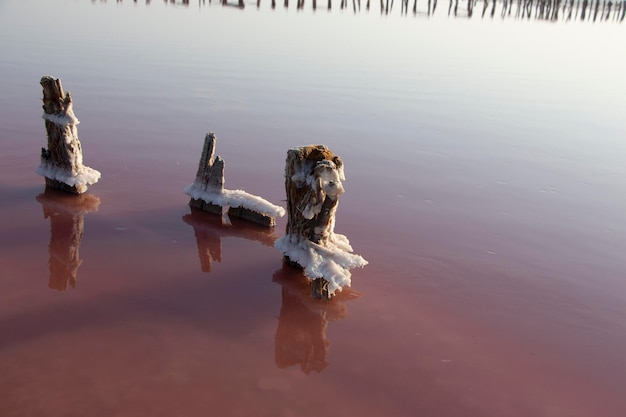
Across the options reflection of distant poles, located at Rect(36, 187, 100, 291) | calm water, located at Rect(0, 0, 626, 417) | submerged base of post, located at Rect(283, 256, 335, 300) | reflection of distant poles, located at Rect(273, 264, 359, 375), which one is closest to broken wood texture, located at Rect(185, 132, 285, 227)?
calm water, located at Rect(0, 0, 626, 417)

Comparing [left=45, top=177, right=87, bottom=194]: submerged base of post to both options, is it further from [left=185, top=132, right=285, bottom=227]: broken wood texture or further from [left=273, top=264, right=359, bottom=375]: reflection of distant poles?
[left=273, top=264, right=359, bottom=375]: reflection of distant poles

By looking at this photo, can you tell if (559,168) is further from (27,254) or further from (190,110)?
(27,254)

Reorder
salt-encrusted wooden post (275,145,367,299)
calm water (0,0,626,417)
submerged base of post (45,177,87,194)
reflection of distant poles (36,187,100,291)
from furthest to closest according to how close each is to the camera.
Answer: submerged base of post (45,177,87,194) → reflection of distant poles (36,187,100,291) → salt-encrusted wooden post (275,145,367,299) → calm water (0,0,626,417)

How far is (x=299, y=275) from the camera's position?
6605mm

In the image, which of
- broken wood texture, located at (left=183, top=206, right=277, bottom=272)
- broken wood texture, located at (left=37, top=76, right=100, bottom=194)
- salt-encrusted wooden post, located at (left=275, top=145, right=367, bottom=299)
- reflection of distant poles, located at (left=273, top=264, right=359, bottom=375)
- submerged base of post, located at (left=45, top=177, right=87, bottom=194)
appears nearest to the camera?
reflection of distant poles, located at (left=273, top=264, right=359, bottom=375)

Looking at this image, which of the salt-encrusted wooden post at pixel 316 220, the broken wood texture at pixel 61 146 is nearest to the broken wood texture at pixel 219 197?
the salt-encrusted wooden post at pixel 316 220

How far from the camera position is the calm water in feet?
15.5

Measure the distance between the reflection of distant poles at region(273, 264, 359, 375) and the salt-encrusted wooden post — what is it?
150 millimetres

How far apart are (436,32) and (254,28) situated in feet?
42.4

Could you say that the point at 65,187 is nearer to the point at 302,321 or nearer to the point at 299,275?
the point at 299,275

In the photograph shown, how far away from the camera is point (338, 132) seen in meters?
12.7

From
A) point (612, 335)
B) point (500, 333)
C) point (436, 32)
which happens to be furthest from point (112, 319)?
point (436, 32)

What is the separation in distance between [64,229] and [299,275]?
2948 mm

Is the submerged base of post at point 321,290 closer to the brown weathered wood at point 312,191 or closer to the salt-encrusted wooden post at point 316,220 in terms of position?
the salt-encrusted wooden post at point 316,220
